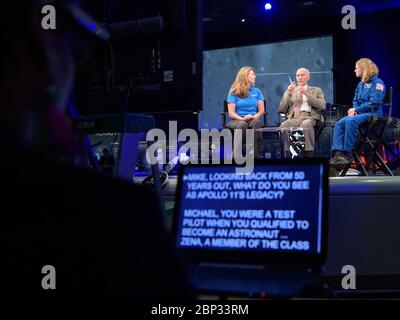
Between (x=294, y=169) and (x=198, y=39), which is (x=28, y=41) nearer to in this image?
(x=294, y=169)

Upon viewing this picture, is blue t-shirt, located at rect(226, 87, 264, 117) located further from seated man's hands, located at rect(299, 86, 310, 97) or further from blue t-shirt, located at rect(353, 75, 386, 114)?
blue t-shirt, located at rect(353, 75, 386, 114)

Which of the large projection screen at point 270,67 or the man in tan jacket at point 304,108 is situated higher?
the large projection screen at point 270,67

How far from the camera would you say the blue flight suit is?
387cm

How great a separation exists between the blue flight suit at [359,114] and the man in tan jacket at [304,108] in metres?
0.21

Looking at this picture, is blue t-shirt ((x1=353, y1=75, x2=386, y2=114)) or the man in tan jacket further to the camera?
the man in tan jacket

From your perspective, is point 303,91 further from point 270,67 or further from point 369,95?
point 270,67

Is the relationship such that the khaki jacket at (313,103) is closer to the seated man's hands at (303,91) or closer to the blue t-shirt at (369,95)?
the seated man's hands at (303,91)

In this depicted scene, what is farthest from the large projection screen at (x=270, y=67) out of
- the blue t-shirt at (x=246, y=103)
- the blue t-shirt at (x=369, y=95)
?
the blue t-shirt at (x=369, y=95)

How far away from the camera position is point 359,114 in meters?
3.98

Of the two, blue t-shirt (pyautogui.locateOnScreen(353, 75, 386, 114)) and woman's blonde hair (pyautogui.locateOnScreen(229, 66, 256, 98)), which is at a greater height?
woman's blonde hair (pyautogui.locateOnScreen(229, 66, 256, 98))

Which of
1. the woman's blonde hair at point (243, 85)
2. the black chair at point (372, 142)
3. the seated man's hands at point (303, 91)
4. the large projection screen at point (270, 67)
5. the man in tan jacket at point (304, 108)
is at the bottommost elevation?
the black chair at point (372, 142)

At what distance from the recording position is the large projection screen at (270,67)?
25.9 ft

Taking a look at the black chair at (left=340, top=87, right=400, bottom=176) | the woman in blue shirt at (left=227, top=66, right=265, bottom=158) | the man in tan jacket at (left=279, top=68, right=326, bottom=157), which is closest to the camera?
the black chair at (left=340, top=87, right=400, bottom=176)

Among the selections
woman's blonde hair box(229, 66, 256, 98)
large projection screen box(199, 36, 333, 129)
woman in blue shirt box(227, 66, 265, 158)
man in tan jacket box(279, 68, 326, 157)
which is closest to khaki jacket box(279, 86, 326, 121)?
man in tan jacket box(279, 68, 326, 157)
